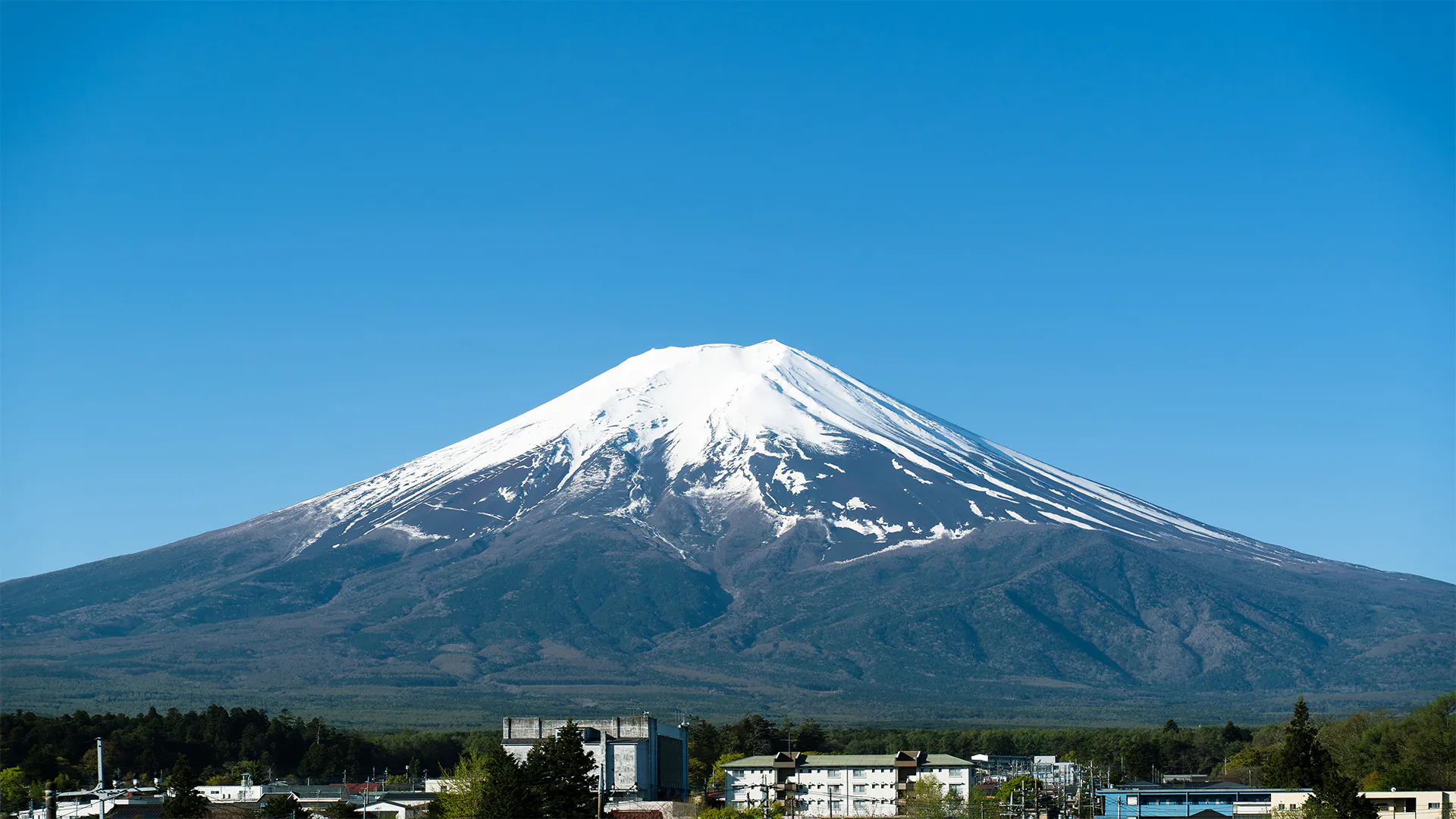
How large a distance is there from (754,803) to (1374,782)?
29670mm

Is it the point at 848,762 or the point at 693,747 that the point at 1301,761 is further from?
the point at 693,747

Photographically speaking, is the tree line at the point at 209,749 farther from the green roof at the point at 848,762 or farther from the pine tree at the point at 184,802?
the pine tree at the point at 184,802

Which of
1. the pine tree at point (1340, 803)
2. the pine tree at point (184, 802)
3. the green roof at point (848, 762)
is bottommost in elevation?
the green roof at point (848, 762)

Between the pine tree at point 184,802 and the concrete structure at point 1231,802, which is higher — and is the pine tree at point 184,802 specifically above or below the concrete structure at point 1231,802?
above

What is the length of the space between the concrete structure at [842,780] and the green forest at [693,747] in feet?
31.5

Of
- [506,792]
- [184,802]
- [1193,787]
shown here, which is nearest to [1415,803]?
[1193,787]

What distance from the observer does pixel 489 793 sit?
6034cm

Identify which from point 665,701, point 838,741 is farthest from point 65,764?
point 665,701

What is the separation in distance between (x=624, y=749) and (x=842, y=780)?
16.7 meters

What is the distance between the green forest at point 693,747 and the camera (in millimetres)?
85000

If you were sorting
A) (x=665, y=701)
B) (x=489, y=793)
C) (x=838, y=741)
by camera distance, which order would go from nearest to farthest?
(x=489, y=793) → (x=838, y=741) → (x=665, y=701)

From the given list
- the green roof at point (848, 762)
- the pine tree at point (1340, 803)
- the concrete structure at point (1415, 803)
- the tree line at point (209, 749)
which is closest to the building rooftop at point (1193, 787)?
the concrete structure at point (1415, 803)

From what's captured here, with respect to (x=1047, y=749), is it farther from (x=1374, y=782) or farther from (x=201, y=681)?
(x=201, y=681)

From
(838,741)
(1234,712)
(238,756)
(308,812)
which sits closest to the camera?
(308,812)
